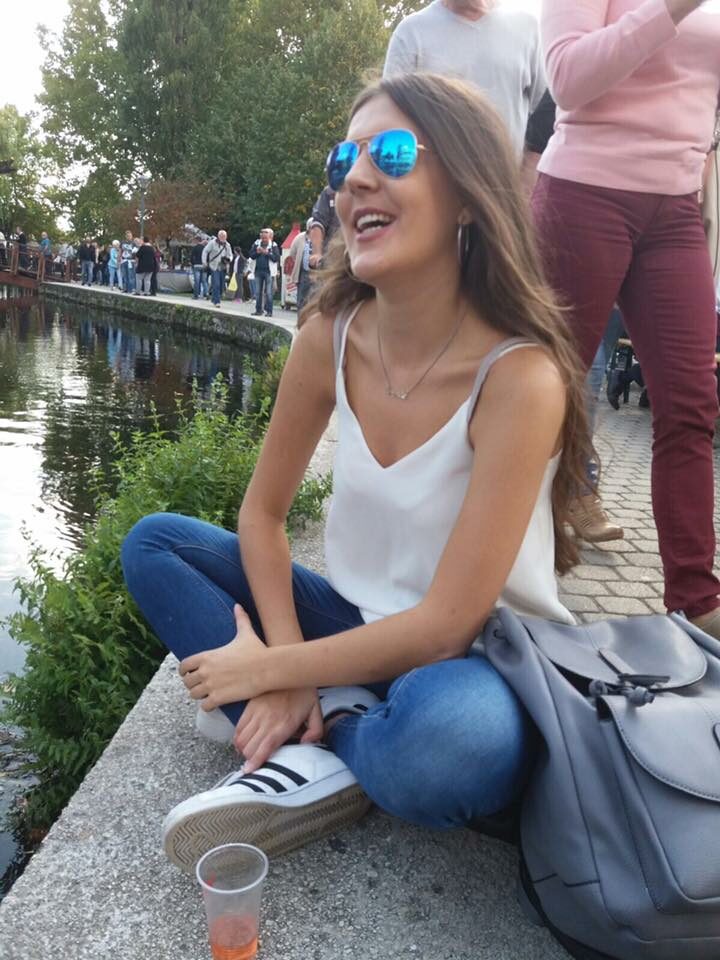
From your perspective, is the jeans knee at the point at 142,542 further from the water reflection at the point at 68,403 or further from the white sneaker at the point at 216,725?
the water reflection at the point at 68,403

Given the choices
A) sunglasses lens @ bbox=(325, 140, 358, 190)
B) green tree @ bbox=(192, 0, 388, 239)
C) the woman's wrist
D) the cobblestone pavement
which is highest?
green tree @ bbox=(192, 0, 388, 239)

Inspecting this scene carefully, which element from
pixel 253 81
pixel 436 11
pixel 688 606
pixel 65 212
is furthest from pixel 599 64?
pixel 65 212

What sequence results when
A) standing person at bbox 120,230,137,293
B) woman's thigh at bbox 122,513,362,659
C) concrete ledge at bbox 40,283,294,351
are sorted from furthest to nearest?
standing person at bbox 120,230,137,293
concrete ledge at bbox 40,283,294,351
woman's thigh at bbox 122,513,362,659

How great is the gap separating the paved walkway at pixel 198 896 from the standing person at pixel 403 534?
0.28 feet

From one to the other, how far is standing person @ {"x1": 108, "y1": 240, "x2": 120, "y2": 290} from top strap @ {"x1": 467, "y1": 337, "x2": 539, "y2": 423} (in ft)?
94.5

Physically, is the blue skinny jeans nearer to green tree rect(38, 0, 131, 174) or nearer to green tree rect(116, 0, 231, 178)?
green tree rect(116, 0, 231, 178)

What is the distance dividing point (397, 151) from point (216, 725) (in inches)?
47.6

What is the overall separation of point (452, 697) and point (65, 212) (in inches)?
2186

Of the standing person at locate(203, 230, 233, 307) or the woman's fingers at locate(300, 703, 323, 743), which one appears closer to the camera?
the woman's fingers at locate(300, 703, 323, 743)

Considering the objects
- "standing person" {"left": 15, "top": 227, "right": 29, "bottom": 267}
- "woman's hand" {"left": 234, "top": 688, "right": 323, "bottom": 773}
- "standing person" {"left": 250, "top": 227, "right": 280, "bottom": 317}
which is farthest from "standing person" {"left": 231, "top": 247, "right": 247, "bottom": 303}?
"woman's hand" {"left": 234, "top": 688, "right": 323, "bottom": 773}

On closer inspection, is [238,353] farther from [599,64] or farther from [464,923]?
[464,923]

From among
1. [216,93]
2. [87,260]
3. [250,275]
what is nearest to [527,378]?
[250,275]

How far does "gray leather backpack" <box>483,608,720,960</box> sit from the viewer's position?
1.22 meters

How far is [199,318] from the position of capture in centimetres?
1856
